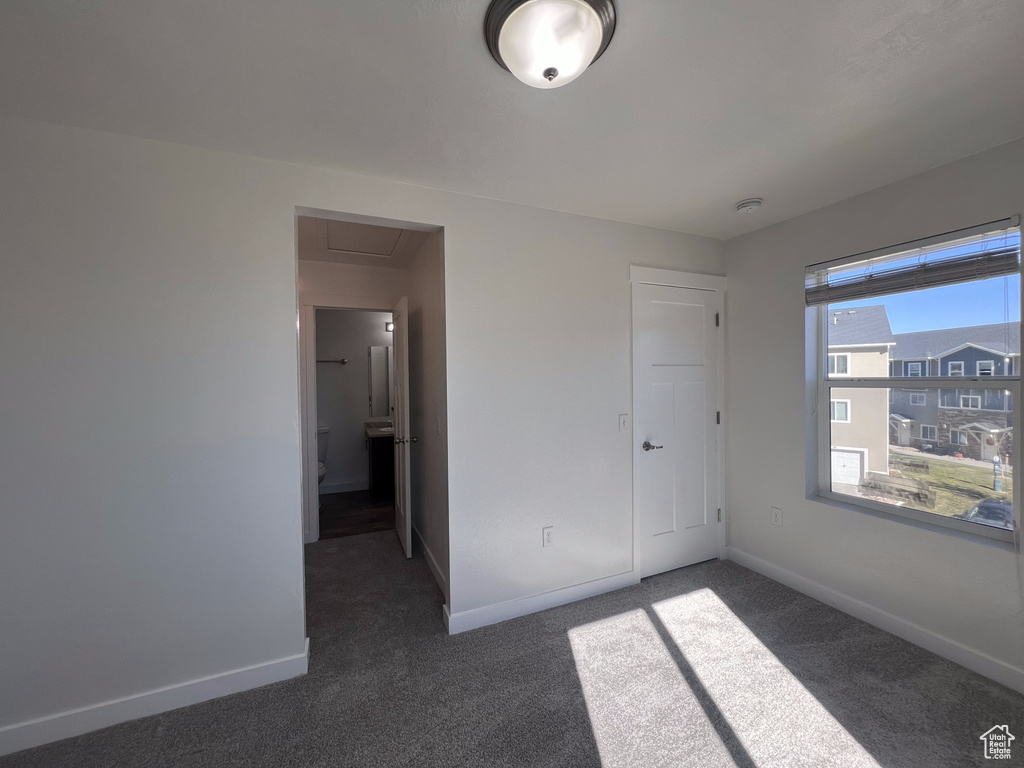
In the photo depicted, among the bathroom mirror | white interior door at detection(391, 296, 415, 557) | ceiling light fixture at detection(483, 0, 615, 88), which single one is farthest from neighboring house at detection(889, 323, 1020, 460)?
the bathroom mirror

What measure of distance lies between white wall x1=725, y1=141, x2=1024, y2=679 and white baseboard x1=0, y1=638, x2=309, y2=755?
301cm

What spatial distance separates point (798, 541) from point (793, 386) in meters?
1.02

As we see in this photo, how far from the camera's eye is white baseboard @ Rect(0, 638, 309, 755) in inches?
62.2

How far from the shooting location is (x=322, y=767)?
149cm

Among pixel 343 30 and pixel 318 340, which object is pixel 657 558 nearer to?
pixel 343 30

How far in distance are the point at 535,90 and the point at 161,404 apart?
6.43 feet

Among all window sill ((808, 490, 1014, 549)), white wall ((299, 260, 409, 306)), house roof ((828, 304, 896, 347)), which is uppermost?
white wall ((299, 260, 409, 306))

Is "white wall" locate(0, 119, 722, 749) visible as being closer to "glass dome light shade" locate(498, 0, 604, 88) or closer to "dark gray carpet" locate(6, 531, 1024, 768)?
"dark gray carpet" locate(6, 531, 1024, 768)

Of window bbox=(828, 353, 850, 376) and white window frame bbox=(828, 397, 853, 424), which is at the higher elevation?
window bbox=(828, 353, 850, 376)

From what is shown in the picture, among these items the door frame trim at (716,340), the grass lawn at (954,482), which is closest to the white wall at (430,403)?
the door frame trim at (716,340)

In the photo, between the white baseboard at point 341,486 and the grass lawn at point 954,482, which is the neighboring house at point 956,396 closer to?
the grass lawn at point 954,482

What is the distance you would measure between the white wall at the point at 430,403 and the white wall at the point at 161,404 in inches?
6.0

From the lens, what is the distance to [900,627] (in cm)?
217

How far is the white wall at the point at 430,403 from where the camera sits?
2.39 metres
